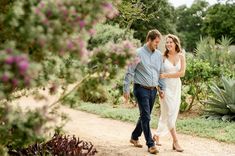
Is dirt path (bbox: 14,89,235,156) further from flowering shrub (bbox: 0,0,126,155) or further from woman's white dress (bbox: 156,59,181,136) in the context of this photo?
flowering shrub (bbox: 0,0,126,155)

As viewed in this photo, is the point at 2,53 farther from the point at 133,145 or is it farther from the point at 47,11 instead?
the point at 133,145

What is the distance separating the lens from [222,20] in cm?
5725

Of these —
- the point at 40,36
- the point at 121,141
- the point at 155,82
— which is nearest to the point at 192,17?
the point at 121,141

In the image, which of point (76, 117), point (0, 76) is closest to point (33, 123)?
point (0, 76)

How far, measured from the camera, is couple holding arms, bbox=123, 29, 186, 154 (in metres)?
8.01

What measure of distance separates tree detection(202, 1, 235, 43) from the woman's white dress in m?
46.2

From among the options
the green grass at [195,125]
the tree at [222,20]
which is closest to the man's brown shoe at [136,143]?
the green grass at [195,125]

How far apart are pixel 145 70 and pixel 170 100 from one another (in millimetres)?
1085

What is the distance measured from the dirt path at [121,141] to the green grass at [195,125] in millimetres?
297

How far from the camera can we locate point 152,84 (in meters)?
8.04

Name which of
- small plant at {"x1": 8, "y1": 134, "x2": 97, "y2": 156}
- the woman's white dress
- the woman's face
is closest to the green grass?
the woman's white dress

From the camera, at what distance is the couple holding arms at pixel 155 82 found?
801cm

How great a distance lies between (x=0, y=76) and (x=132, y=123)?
8.97m

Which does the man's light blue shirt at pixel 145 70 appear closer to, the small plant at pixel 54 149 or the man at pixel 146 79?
the man at pixel 146 79
